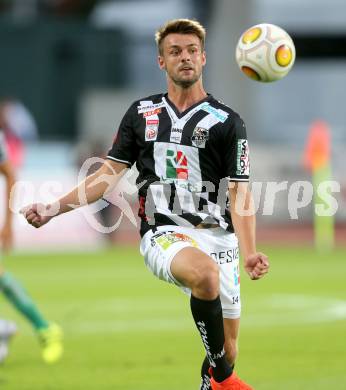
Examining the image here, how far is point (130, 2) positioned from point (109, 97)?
5.14 metres

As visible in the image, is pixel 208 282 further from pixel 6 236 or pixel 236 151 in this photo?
pixel 6 236

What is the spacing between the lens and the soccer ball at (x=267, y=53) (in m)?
7.54

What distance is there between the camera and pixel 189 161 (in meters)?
7.32

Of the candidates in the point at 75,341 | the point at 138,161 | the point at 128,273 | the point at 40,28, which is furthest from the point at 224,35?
the point at 138,161

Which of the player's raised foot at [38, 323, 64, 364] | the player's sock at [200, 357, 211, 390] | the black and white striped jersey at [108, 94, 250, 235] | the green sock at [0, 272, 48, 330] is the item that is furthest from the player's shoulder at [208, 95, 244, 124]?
the player's raised foot at [38, 323, 64, 364]

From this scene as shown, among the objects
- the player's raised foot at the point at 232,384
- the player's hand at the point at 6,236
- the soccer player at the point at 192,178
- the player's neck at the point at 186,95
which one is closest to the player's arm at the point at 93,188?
the soccer player at the point at 192,178

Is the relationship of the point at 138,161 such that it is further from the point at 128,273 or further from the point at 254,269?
the point at 128,273

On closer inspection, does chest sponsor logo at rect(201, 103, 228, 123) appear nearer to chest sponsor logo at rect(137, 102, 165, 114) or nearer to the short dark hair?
chest sponsor logo at rect(137, 102, 165, 114)

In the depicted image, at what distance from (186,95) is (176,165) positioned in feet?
1.56

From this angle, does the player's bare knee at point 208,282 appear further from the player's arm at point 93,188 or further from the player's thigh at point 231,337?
the player's arm at point 93,188

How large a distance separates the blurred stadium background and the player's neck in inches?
89.5

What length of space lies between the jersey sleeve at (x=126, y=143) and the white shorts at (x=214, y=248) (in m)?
0.53

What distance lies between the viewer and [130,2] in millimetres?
33938

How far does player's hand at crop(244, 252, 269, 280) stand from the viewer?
6641mm
